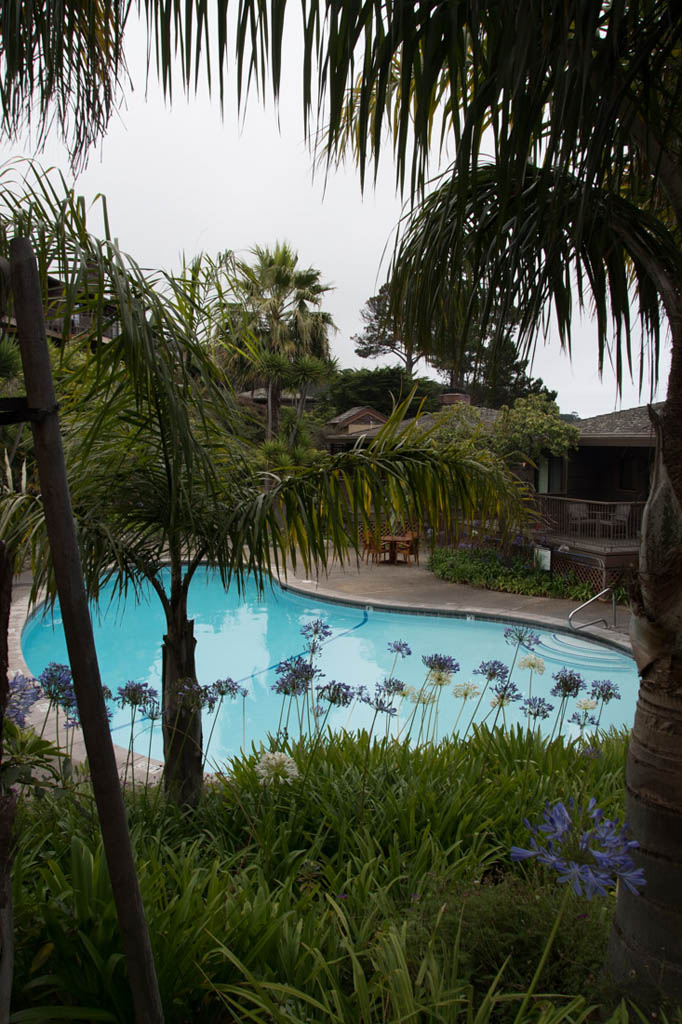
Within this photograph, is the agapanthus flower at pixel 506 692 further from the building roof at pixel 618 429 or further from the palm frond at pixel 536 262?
the building roof at pixel 618 429

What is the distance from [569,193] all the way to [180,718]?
10.9 feet

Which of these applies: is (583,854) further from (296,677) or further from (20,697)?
Answer: (20,697)

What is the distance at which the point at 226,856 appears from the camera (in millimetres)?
3203

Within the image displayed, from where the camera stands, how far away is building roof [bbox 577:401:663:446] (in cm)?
1533

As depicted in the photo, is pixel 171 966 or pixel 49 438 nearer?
pixel 49 438

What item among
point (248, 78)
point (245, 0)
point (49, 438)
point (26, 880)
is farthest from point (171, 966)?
point (245, 0)

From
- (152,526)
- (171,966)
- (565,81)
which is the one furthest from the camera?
(152,526)

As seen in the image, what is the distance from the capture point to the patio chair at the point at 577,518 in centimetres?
1427

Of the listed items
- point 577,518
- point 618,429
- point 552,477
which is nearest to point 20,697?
point 577,518

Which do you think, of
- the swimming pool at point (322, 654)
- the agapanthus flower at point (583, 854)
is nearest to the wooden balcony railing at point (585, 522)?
the swimming pool at point (322, 654)

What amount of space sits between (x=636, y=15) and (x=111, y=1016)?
9.41 ft

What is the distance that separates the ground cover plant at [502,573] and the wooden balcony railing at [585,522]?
84cm

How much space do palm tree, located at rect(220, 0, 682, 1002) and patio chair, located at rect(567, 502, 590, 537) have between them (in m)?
11.7

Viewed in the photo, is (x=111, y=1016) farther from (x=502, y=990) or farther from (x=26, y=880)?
(x=502, y=990)
